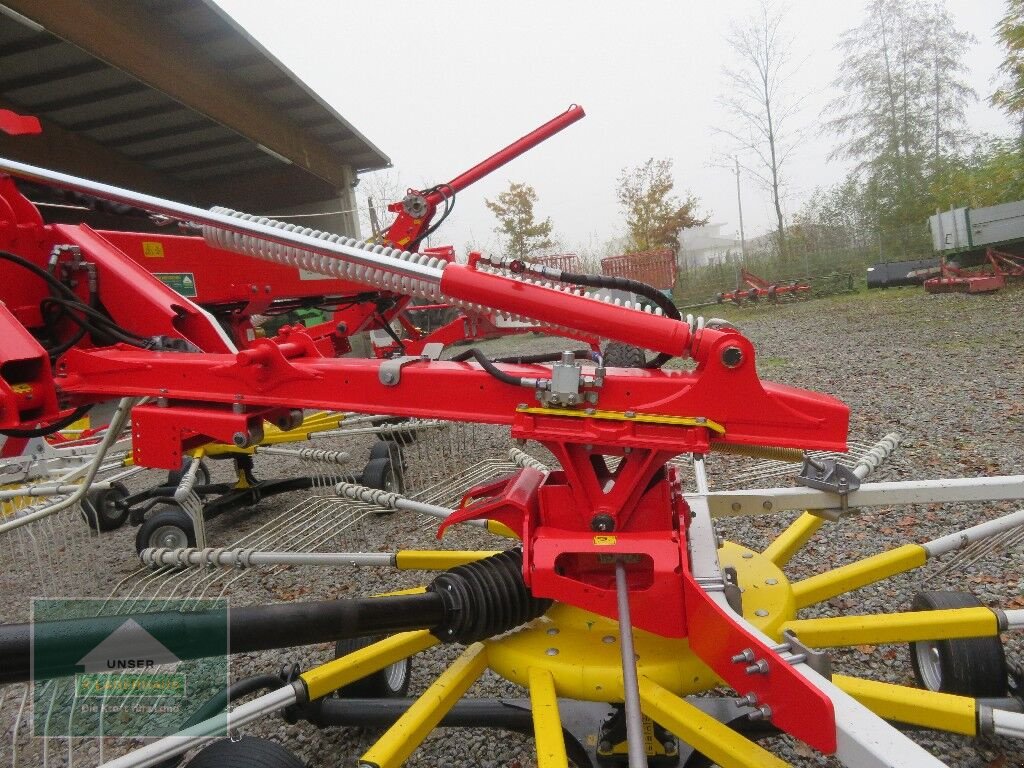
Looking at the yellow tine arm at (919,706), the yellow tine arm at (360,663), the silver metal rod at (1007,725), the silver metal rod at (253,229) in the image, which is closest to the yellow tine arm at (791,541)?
the yellow tine arm at (919,706)

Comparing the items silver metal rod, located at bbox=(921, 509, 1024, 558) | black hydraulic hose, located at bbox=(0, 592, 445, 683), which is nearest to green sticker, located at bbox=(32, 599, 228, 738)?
black hydraulic hose, located at bbox=(0, 592, 445, 683)

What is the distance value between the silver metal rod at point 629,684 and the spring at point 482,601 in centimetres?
32

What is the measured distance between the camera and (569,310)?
5.46 ft

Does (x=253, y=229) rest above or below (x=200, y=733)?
above

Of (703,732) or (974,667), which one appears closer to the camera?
(703,732)

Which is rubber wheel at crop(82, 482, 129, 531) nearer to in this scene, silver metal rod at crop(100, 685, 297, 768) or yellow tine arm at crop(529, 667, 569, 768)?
silver metal rod at crop(100, 685, 297, 768)

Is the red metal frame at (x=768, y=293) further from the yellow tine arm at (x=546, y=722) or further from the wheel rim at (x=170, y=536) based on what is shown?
the yellow tine arm at (x=546, y=722)

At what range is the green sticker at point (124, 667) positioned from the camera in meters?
1.07

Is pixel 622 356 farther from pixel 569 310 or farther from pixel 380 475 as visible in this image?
pixel 380 475

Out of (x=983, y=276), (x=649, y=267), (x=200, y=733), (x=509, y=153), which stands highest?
(x=649, y=267)

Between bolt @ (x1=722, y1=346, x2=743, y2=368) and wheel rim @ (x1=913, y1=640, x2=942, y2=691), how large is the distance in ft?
4.17

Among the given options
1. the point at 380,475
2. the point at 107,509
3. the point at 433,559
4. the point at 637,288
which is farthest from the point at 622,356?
the point at 107,509

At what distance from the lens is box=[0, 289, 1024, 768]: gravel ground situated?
2215 mm

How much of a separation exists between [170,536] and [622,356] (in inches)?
120
